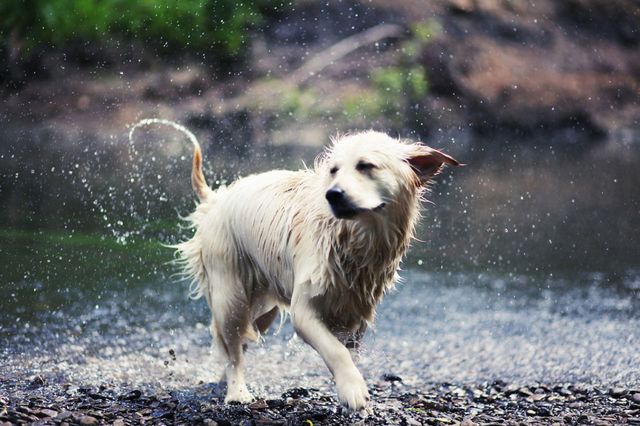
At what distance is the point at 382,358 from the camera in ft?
20.8

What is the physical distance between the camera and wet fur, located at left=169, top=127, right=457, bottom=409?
4074mm

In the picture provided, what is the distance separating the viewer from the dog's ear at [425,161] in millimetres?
4184

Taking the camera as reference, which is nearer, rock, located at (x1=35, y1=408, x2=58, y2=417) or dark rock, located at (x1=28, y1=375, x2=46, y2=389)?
rock, located at (x1=35, y1=408, x2=58, y2=417)

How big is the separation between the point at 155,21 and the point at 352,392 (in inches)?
763

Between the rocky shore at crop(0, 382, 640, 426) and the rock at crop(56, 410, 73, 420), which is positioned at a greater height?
the rocky shore at crop(0, 382, 640, 426)

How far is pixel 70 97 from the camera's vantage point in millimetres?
20328

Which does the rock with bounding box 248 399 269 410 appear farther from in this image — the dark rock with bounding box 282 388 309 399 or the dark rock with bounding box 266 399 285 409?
the dark rock with bounding box 282 388 309 399


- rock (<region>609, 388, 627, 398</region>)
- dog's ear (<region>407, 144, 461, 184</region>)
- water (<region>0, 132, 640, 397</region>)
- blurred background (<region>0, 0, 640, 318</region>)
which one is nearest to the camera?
dog's ear (<region>407, 144, 461, 184</region>)

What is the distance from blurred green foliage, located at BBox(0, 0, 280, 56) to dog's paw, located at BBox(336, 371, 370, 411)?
1820cm

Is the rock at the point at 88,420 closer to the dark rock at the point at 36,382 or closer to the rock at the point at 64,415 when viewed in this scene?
the rock at the point at 64,415

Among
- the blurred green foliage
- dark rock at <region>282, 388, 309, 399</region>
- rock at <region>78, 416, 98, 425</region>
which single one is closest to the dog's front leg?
dark rock at <region>282, 388, 309, 399</region>

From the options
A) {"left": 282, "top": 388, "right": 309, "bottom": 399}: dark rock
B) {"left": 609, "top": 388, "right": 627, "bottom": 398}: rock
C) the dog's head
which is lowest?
{"left": 282, "top": 388, "right": 309, "bottom": 399}: dark rock

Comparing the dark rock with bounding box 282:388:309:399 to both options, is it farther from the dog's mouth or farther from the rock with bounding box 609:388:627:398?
the rock with bounding box 609:388:627:398

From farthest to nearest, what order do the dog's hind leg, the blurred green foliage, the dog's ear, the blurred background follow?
the blurred green foliage, the blurred background, the dog's hind leg, the dog's ear
